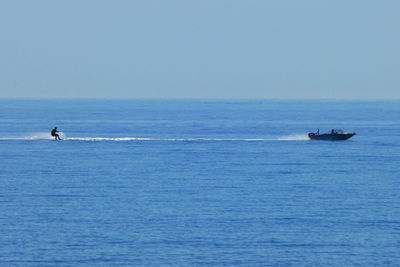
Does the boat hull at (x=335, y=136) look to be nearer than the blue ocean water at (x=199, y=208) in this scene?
No

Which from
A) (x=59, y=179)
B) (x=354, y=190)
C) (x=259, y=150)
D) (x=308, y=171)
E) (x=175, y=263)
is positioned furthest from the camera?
(x=259, y=150)

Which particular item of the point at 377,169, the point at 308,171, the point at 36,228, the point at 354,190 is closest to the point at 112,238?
the point at 36,228

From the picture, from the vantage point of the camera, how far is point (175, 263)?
127 ft

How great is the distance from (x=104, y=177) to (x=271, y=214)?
78.5ft

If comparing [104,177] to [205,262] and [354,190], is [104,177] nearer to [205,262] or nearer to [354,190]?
[354,190]

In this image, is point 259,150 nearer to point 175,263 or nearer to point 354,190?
point 354,190

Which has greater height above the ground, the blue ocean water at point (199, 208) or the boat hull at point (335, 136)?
the boat hull at point (335, 136)

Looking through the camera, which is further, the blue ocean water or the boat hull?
the boat hull

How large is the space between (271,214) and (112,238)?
11783 mm

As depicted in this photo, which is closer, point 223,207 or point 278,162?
point 223,207

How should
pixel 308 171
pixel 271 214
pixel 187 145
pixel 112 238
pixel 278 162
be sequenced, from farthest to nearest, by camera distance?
pixel 187 145 < pixel 278 162 < pixel 308 171 < pixel 271 214 < pixel 112 238

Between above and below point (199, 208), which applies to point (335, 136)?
above

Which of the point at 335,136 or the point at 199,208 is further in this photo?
the point at 335,136

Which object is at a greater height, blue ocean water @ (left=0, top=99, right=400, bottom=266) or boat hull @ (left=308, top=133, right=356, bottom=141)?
boat hull @ (left=308, top=133, right=356, bottom=141)
